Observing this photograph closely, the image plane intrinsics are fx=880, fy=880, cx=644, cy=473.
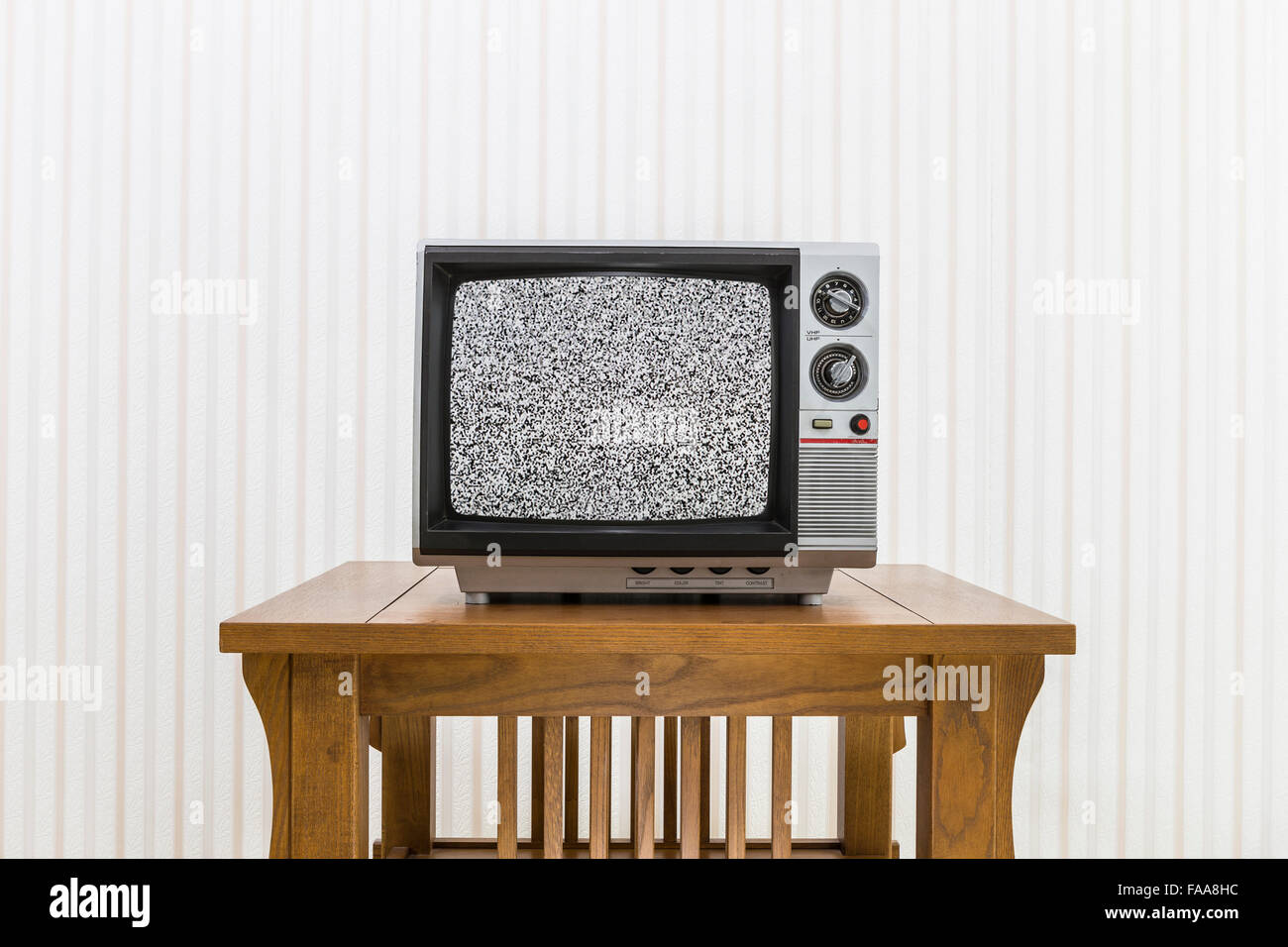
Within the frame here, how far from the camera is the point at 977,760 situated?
2.51ft

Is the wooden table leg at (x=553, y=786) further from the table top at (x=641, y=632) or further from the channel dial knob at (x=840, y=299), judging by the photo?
the channel dial knob at (x=840, y=299)

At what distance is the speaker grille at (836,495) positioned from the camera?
0.82 metres

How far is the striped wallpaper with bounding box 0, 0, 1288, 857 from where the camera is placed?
1.43m

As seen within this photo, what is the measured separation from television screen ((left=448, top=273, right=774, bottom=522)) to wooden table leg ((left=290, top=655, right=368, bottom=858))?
0.19 meters

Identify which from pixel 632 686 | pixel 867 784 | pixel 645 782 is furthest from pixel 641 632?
pixel 867 784

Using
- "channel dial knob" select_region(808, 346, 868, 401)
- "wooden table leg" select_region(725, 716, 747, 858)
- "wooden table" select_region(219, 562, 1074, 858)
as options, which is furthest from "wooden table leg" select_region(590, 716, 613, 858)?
"channel dial knob" select_region(808, 346, 868, 401)

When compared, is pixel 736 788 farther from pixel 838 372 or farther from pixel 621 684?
pixel 838 372

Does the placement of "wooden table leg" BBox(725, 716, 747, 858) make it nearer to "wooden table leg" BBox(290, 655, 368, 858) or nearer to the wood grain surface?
the wood grain surface

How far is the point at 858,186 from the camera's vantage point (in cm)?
144

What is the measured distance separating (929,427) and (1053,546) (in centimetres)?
28

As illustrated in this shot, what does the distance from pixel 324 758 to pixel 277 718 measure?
0.17ft
